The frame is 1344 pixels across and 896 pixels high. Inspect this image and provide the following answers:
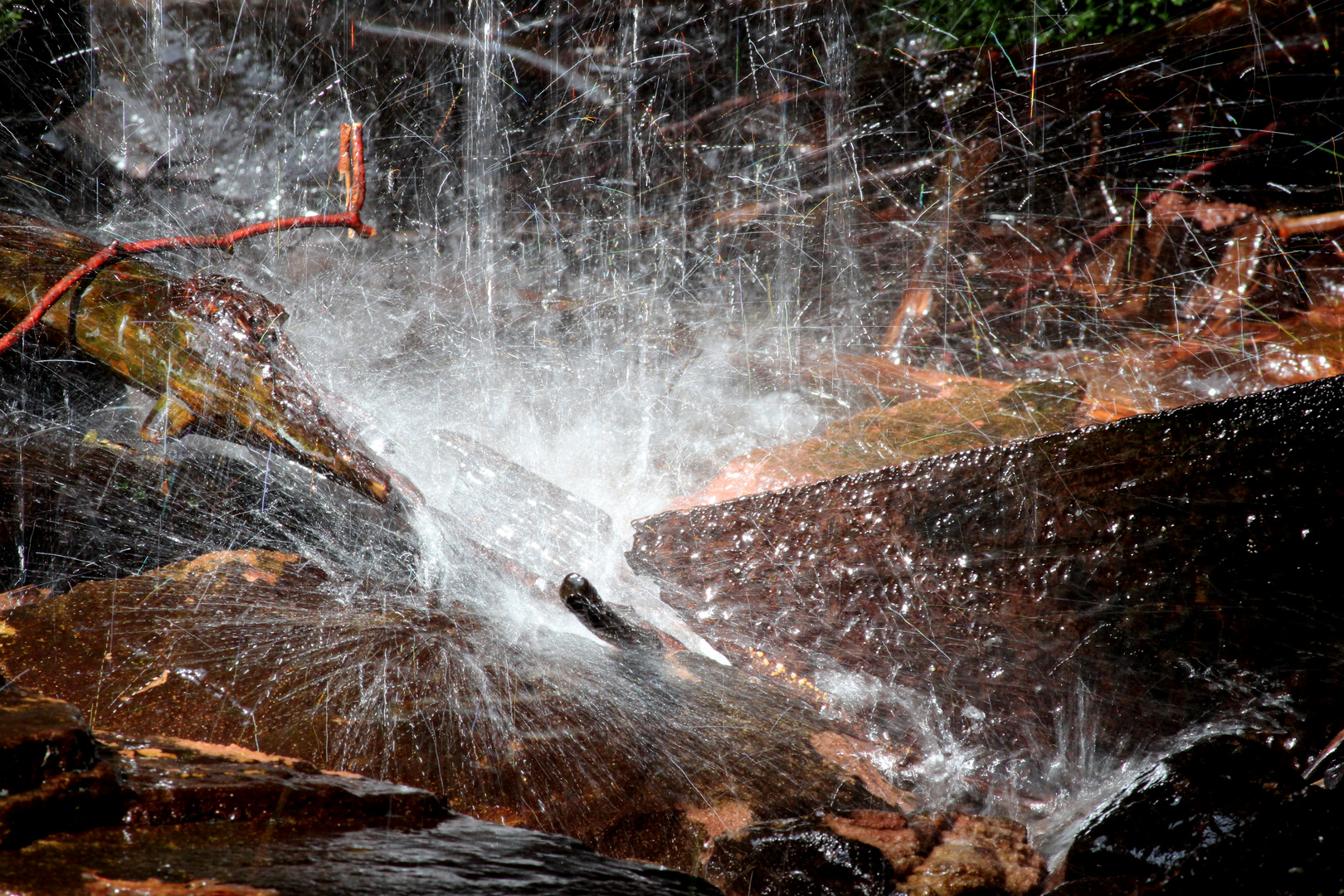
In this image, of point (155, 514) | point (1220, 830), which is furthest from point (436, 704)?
point (1220, 830)

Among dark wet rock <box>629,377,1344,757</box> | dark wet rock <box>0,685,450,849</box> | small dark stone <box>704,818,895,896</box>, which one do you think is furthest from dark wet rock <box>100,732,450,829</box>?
dark wet rock <box>629,377,1344,757</box>

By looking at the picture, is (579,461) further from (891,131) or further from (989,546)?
(891,131)

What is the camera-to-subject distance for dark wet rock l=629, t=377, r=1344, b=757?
6.86 feet

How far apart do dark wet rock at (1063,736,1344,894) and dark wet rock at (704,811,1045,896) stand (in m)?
0.16

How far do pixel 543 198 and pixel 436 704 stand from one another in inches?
230

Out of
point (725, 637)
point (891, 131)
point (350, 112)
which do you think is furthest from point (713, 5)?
point (725, 637)

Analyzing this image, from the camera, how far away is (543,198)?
7.07 meters

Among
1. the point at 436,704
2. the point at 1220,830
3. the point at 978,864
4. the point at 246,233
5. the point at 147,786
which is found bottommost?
the point at 978,864

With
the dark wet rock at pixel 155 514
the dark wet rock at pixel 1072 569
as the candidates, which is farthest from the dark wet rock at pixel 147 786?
the dark wet rock at pixel 1072 569

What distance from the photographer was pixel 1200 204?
5152 millimetres

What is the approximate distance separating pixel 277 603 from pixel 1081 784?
107 inches

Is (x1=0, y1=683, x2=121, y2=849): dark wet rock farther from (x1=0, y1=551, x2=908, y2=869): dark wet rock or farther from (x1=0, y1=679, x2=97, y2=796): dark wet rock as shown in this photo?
(x1=0, y1=551, x2=908, y2=869): dark wet rock

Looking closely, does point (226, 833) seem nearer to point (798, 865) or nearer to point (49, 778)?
point (49, 778)

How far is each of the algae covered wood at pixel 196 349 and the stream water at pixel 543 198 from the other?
117 cm
